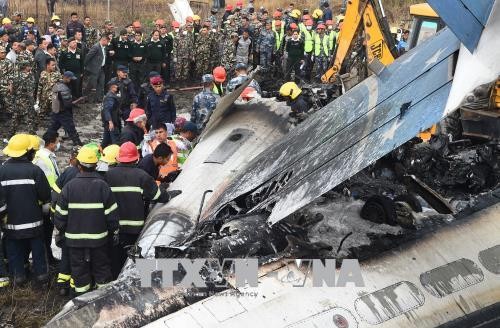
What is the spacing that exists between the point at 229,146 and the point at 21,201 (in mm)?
2195

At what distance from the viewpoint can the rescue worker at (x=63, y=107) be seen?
10.5 meters

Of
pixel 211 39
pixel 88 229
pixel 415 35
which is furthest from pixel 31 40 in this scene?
pixel 88 229

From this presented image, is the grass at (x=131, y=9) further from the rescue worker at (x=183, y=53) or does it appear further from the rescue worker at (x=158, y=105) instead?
the rescue worker at (x=158, y=105)

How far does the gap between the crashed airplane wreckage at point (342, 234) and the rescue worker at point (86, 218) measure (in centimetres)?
36

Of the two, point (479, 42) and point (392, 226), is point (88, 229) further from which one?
point (479, 42)

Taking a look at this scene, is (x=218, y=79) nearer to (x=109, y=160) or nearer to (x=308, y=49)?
(x=109, y=160)

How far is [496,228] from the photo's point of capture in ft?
19.0

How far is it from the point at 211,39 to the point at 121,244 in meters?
9.83

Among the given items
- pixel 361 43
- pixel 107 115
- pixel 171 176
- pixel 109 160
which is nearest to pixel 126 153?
pixel 109 160

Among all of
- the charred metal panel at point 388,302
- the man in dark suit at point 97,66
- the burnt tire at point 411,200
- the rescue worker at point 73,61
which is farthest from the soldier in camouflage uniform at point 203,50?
the charred metal panel at point 388,302

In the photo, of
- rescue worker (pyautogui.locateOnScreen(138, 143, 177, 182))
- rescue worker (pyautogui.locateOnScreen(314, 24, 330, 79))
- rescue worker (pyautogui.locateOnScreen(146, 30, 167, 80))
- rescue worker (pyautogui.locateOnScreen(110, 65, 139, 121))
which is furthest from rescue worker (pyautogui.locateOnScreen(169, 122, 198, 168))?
rescue worker (pyautogui.locateOnScreen(314, 24, 330, 79))

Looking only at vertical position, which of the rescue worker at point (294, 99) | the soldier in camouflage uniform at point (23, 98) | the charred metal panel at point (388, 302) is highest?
the rescue worker at point (294, 99)

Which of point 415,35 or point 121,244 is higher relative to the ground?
point 415,35

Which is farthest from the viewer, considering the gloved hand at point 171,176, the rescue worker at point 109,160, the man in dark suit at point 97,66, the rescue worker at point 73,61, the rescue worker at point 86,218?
the man in dark suit at point 97,66
